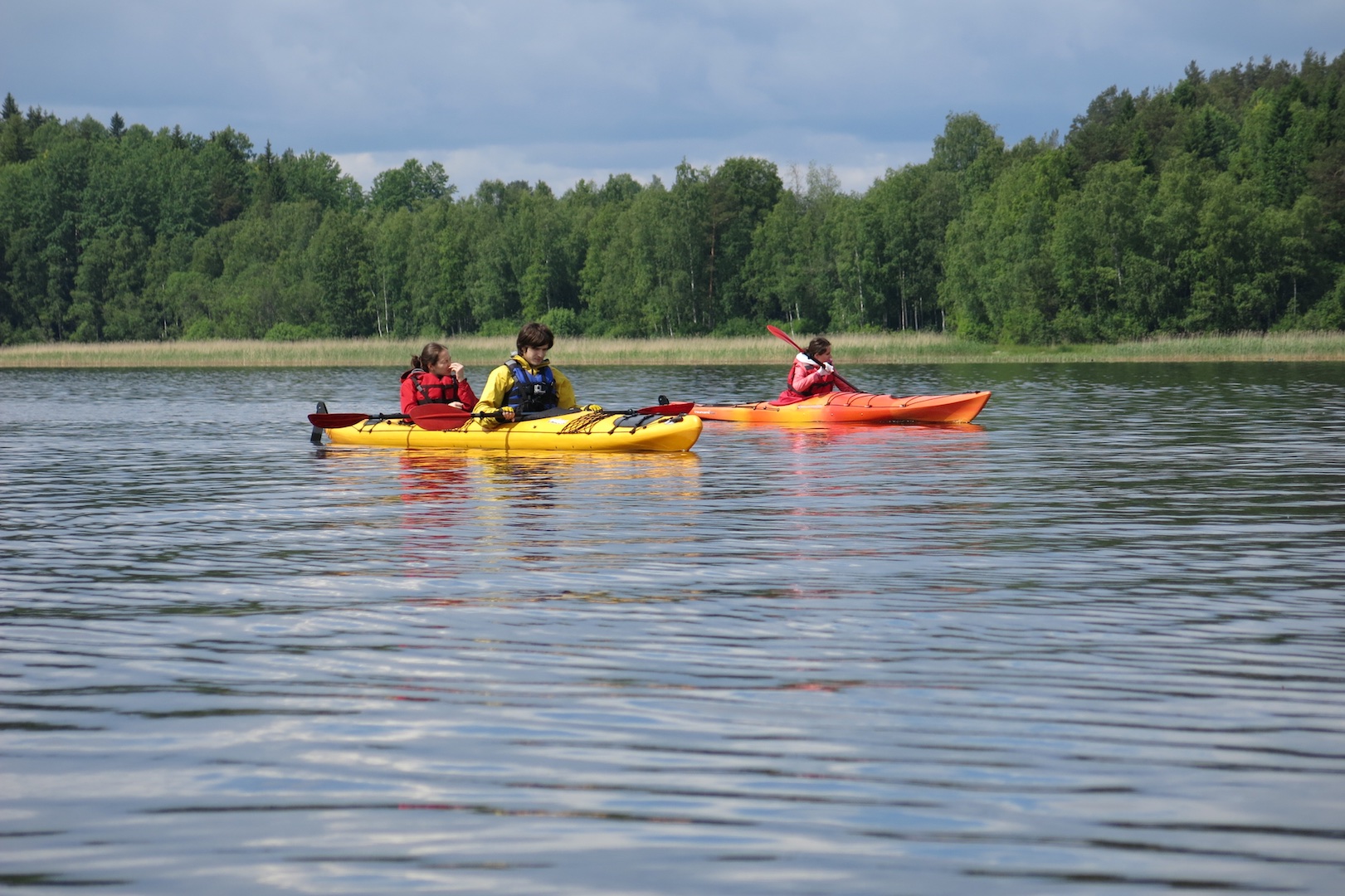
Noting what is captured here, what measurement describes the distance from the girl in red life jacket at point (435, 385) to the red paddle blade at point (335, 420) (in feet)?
3.01

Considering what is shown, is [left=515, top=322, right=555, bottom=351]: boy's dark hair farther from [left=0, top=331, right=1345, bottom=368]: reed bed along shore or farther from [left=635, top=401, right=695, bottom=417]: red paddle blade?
[left=0, top=331, right=1345, bottom=368]: reed bed along shore

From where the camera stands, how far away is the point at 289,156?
4508 inches

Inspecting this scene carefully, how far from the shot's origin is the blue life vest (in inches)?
560

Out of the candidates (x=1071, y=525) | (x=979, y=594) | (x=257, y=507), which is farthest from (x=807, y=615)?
(x=257, y=507)

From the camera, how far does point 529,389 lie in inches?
565

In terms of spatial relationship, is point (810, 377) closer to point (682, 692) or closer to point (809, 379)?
point (809, 379)

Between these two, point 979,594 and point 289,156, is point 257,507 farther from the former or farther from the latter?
point 289,156

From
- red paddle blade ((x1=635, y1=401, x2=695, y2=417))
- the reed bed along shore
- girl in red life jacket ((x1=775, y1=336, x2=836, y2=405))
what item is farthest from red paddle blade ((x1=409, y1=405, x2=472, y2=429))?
the reed bed along shore

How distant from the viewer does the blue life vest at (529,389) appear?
14.2m

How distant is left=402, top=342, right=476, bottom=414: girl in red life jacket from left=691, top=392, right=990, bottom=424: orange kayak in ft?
14.4

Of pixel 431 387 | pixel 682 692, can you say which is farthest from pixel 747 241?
pixel 682 692

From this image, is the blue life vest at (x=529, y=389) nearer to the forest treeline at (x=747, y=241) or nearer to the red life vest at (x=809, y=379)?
the red life vest at (x=809, y=379)

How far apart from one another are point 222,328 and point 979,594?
83.8 metres

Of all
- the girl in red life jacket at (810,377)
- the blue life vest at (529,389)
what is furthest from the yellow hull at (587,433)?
the girl in red life jacket at (810,377)
